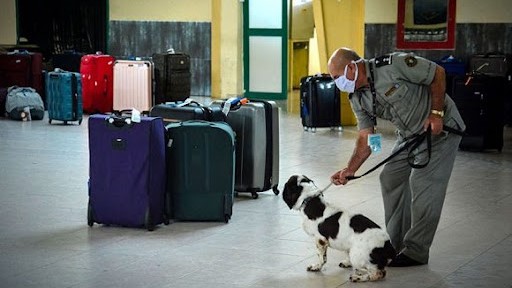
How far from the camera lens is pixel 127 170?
6.97m

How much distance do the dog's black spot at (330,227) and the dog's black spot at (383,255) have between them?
276mm

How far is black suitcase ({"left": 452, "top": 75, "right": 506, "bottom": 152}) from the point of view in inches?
465

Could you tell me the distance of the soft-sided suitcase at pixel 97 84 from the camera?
15.9m

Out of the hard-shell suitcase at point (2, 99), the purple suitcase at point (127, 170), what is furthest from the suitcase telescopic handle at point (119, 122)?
the hard-shell suitcase at point (2, 99)

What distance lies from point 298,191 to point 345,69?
2.69 ft

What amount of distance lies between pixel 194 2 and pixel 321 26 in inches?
191

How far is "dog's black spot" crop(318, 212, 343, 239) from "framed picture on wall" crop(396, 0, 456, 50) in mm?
10796

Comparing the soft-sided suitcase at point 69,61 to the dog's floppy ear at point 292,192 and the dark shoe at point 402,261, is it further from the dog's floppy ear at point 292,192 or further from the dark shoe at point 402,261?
the dark shoe at point 402,261

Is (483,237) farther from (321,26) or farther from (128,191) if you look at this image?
(321,26)

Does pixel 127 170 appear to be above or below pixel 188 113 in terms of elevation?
below

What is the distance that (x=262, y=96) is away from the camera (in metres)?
19.0

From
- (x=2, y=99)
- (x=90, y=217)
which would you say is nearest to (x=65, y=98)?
(x=2, y=99)

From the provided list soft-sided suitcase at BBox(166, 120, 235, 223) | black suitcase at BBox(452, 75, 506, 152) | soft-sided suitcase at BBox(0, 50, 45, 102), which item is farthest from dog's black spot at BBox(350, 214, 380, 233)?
soft-sided suitcase at BBox(0, 50, 45, 102)

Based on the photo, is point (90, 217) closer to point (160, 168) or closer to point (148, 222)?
point (148, 222)
